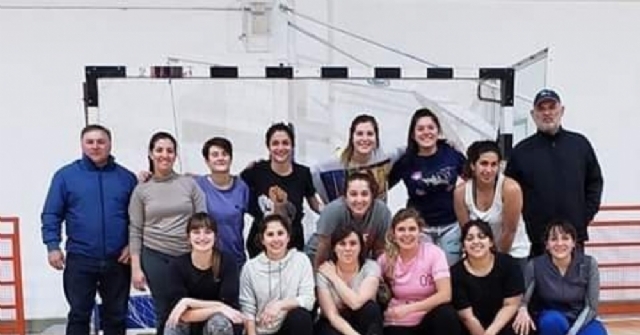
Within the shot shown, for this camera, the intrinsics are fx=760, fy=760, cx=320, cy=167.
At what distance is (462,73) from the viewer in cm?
471

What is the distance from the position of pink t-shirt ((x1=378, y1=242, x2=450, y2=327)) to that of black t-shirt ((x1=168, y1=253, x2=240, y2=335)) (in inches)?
28.2

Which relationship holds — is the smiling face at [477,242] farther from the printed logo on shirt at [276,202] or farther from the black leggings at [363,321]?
the printed logo on shirt at [276,202]

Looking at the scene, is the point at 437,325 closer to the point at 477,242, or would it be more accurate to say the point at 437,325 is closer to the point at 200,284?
the point at 477,242

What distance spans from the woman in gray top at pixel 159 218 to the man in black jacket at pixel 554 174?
1588 mm

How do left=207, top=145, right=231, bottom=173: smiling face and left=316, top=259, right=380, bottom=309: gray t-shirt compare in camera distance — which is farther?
left=207, top=145, right=231, bottom=173: smiling face

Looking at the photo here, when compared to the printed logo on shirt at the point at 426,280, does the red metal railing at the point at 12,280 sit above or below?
below

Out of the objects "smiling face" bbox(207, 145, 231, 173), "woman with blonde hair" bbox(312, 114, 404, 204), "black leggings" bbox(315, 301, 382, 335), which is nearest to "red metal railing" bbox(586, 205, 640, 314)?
"woman with blonde hair" bbox(312, 114, 404, 204)

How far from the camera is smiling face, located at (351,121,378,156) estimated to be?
3656 mm

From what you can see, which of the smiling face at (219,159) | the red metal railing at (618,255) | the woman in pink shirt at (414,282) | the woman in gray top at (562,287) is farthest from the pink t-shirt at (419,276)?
the red metal railing at (618,255)

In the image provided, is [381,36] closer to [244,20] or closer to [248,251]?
[244,20]

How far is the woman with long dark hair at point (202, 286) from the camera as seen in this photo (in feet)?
10.9

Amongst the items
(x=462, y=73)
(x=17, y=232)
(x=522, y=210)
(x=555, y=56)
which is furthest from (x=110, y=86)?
(x=555, y=56)

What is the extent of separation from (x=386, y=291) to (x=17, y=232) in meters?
2.85

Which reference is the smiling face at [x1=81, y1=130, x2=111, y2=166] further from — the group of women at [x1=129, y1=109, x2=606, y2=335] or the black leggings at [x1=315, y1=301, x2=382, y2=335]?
the black leggings at [x1=315, y1=301, x2=382, y2=335]
